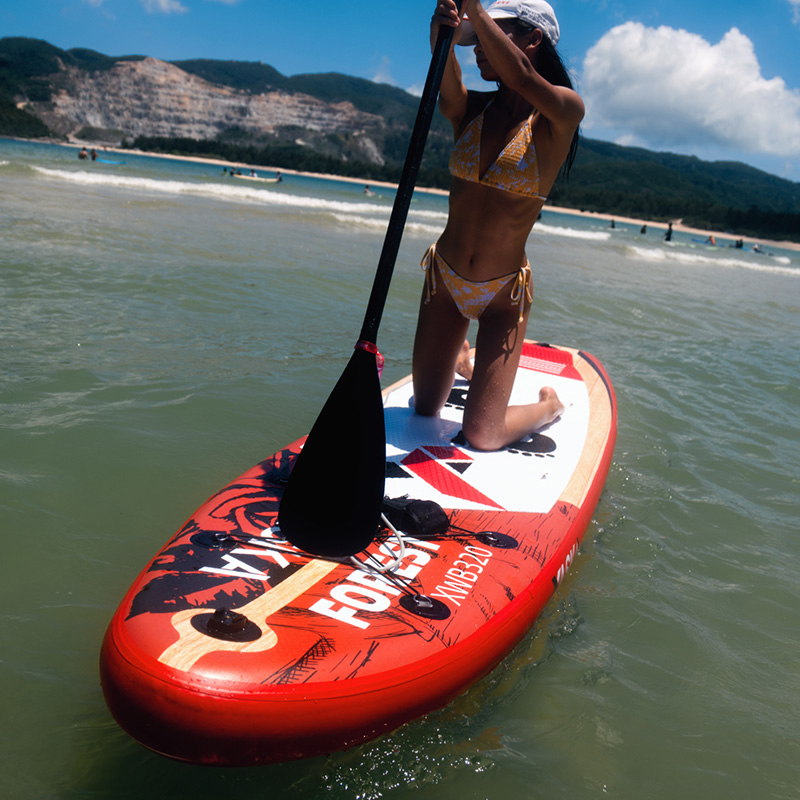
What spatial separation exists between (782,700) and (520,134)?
262 cm

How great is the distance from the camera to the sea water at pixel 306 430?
1.94 meters

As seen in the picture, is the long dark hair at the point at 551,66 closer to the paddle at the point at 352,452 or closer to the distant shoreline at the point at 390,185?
the paddle at the point at 352,452

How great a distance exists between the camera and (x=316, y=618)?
1.94m

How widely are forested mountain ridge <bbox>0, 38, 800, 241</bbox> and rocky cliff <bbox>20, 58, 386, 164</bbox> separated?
0.72ft

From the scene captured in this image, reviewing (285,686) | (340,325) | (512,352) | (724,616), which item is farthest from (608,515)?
(340,325)

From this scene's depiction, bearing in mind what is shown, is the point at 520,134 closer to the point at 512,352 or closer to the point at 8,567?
the point at 512,352

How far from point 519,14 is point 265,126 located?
484 feet

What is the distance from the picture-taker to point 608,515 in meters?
3.76

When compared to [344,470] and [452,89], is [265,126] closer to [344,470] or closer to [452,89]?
[452,89]

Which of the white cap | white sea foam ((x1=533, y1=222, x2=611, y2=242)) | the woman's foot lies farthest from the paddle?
white sea foam ((x1=533, y1=222, x2=611, y2=242))

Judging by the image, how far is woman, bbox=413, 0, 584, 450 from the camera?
264 cm

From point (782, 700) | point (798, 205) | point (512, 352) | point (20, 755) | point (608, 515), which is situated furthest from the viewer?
point (798, 205)

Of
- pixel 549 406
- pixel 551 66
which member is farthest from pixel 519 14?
pixel 549 406

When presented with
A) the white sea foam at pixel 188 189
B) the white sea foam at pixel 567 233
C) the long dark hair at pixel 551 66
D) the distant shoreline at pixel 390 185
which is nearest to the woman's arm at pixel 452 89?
the long dark hair at pixel 551 66
